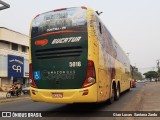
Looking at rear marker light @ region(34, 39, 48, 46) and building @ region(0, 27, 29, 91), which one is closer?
rear marker light @ region(34, 39, 48, 46)

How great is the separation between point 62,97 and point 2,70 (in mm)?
33689

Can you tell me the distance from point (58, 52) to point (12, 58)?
1410 inches

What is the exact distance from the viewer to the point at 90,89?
992 cm

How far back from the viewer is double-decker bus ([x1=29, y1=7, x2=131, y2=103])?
397 inches

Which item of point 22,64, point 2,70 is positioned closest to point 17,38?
point 22,64

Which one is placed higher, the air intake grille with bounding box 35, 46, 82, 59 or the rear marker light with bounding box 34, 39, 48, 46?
the rear marker light with bounding box 34, 39, 48, 46

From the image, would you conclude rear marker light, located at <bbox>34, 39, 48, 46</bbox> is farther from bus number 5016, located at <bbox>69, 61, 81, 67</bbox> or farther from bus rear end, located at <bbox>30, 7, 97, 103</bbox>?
bus number 5016, located at <bbox>69, 61, 81, 67</bbox>

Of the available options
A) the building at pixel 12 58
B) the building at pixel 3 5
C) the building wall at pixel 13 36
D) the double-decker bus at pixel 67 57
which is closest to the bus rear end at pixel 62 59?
the double-decker bus at pixel 67 57

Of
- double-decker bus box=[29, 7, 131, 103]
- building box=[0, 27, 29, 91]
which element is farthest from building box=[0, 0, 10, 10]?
building box=[0, 27, 29, 91]

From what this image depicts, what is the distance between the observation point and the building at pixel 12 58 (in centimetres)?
4284

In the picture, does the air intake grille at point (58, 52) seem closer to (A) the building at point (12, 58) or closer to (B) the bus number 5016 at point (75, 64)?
(B) the bus number 5016 at point (75, 64)

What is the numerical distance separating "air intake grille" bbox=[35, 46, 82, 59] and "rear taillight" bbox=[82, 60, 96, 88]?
1.87ft

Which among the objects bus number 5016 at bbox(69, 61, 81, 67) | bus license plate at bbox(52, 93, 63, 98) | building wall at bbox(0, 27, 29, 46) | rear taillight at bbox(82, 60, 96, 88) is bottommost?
bus license plate at bbox(52, 93, 63, 98)

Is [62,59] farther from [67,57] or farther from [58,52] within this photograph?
[58,52]
